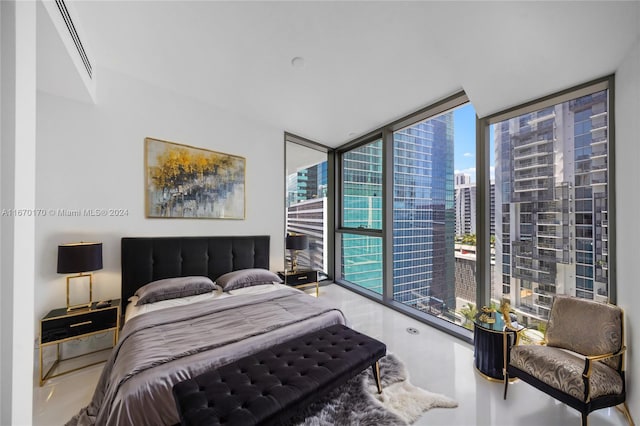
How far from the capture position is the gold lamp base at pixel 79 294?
239 cm

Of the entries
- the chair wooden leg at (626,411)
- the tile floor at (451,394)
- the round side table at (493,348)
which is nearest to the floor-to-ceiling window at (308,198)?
the tile floor at (451,394)

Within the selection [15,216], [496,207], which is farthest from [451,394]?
[15,216]

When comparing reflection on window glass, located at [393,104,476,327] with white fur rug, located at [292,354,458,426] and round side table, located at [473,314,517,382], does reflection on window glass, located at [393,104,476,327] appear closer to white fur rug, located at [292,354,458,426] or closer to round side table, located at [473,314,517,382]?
round side table, located at [473,314,517,382]

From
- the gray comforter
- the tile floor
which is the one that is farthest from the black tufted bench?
the tile floor

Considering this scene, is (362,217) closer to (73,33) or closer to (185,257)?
(185,257)

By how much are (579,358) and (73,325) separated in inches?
164

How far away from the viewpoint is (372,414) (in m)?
1.67

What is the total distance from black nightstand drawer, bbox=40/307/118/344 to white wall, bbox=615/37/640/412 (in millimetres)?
4197

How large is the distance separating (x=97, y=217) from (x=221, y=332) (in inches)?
80.7

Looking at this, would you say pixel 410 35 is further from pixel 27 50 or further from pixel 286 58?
pixel 27 50

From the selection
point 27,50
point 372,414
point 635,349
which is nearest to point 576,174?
point 635,349

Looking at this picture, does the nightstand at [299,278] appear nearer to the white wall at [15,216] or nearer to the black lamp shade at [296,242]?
the black lamp shade at [296,242]

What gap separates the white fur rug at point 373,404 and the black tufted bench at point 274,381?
14 centimetres

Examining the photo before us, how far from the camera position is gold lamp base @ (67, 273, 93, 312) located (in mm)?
2388
